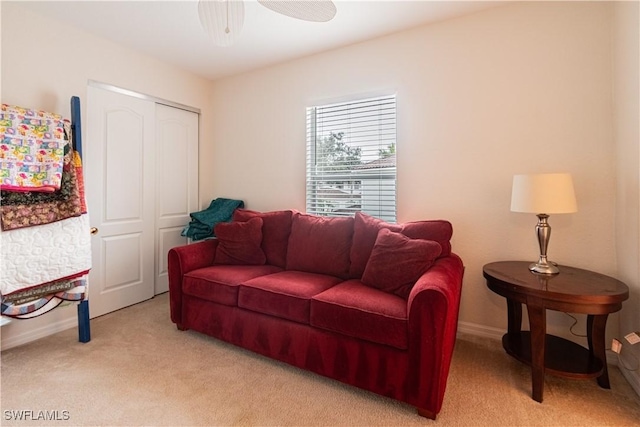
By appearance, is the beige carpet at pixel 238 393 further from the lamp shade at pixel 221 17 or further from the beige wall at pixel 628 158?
the lamp shade at pixel 221 17

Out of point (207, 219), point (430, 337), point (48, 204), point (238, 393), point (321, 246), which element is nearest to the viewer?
point (430, 337)

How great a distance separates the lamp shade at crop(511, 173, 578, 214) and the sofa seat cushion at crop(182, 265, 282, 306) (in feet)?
6.01

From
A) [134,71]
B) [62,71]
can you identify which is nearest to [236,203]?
[134,71]

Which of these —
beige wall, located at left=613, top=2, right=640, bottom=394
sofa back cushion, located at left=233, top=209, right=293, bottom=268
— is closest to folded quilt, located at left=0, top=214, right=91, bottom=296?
sofa back cushion, located at left=233, top=209, right=293, bottom=268

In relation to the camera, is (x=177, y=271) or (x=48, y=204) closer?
(x=48, y=204)

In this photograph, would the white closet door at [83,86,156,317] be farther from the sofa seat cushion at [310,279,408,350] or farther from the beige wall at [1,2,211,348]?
the sofa seat cushion at [310,279,408,350]

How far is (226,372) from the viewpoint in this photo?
192 centimetres

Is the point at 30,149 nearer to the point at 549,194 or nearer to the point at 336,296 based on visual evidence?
the point at 336,296

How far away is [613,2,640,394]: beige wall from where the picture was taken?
1.70 m

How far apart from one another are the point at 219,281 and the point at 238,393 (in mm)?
781

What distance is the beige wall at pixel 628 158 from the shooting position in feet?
5.58

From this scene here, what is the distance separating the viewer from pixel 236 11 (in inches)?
63.2

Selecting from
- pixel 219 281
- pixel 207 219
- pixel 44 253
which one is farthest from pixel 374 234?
pixel 44 253

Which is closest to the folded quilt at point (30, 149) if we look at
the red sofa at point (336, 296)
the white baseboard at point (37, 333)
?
the red sofa at point (336, 296)
